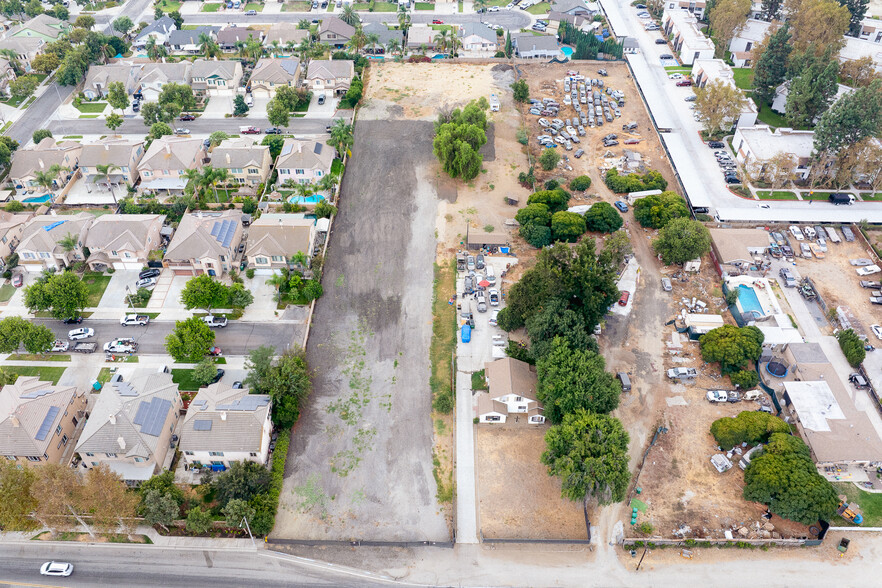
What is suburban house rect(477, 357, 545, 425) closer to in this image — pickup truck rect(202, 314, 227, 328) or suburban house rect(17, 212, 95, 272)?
pickup truck rect(202, 314, 227, 328)

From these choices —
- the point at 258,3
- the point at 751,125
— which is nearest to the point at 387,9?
the point at 258,3

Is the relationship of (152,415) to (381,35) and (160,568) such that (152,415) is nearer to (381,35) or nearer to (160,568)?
(160,568)

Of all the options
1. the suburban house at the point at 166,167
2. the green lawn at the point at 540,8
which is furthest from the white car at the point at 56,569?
the green lawn at the point at 540,8

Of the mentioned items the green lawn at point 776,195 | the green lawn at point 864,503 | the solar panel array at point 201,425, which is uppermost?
the green lawn at point 776,195

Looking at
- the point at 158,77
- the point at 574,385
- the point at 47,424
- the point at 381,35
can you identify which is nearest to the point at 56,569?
the point at 47,424

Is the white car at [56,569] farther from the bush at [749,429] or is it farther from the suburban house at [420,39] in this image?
the suburban house at [420,39]

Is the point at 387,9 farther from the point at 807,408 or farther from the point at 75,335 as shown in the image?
the point at 807,408
